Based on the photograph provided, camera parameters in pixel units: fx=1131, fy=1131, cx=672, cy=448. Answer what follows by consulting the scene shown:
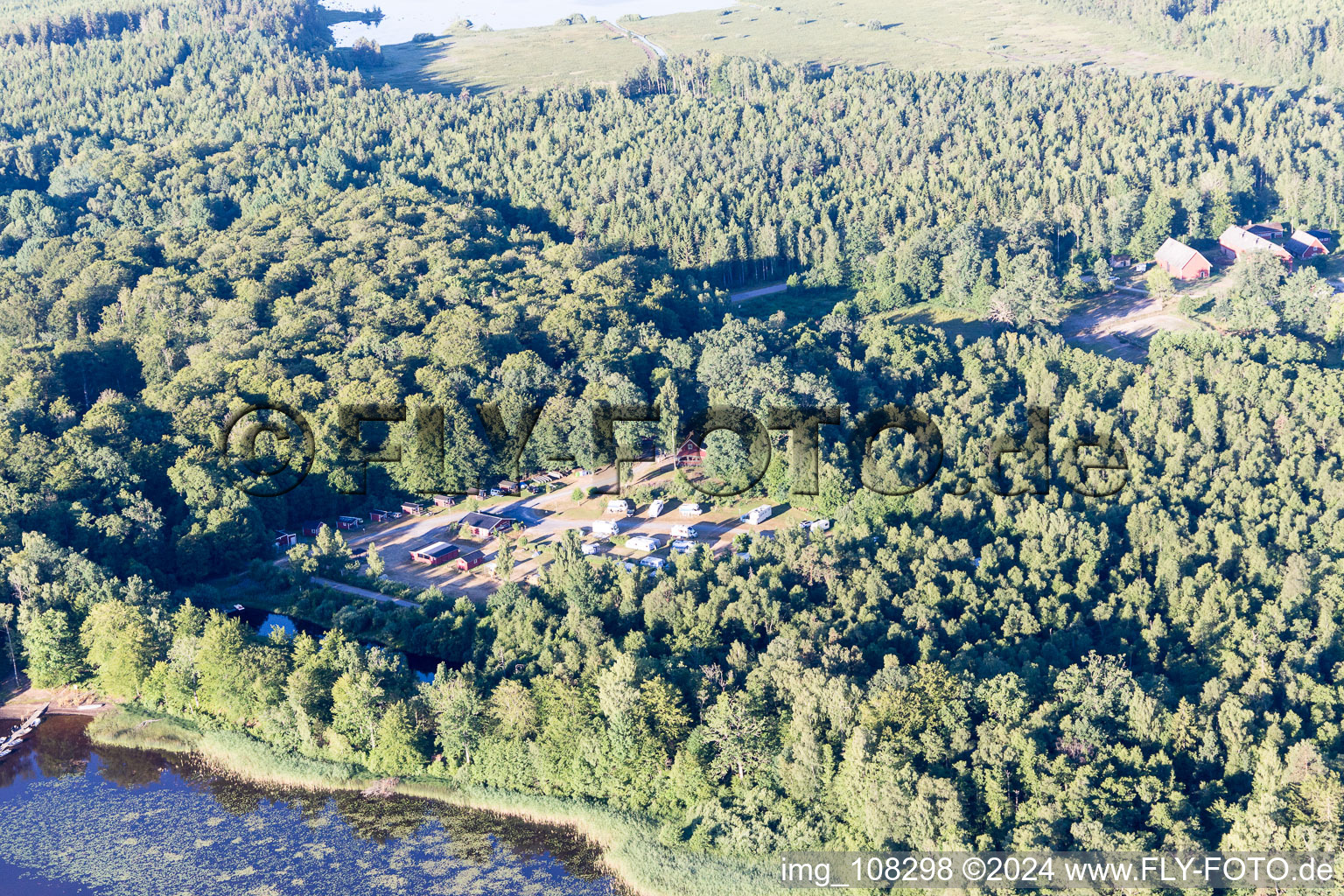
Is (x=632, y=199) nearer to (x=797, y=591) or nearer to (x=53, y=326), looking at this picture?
(x=53, y=326)

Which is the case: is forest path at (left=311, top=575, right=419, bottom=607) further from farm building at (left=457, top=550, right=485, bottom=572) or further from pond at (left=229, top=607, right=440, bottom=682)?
farm building at (left=457, top=550, right=485, bottom=572)

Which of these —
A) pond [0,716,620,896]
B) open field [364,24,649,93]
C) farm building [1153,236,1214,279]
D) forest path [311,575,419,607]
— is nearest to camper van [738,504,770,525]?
forest path [311,575,419,607]

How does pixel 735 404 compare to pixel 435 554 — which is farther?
pixel 735 404

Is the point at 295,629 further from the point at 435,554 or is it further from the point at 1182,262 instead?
the point at 1182,262

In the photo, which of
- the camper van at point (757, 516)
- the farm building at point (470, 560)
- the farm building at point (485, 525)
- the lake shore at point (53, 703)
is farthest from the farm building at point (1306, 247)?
the lake shore at point (53, 703)
